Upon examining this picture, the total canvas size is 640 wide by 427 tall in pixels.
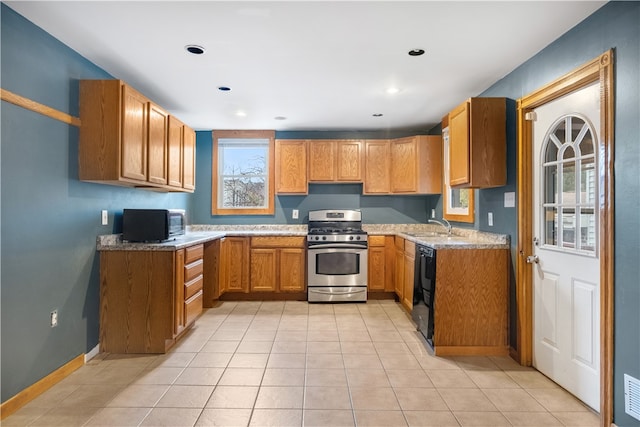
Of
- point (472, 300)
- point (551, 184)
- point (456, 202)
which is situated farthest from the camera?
point (456, 202)

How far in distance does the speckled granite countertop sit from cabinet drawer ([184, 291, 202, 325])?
0.54 m

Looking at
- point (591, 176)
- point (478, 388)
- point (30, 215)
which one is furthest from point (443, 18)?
point (30, 215)

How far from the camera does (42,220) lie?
2.26m

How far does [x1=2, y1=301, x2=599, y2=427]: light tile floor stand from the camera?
197 centimetres

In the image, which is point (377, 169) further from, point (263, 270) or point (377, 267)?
point (263, 270)

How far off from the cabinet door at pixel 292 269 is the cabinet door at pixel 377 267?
92 cm

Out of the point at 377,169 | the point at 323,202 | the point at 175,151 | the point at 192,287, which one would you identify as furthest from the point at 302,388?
the point at 377,169

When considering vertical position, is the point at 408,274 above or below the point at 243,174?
below

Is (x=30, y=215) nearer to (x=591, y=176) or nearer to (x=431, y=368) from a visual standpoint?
(x=431, y=368)

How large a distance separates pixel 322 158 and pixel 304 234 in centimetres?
112

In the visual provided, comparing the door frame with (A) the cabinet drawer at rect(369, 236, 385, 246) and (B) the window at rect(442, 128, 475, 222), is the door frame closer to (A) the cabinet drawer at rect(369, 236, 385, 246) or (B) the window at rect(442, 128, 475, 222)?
(B) the window at rect(442, 128, 475, 222)

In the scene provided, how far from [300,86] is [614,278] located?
108 inches

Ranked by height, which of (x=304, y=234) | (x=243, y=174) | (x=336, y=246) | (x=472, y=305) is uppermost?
(x=243, y=174)

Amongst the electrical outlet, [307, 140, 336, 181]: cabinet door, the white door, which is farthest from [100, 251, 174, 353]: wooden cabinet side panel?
the white door
